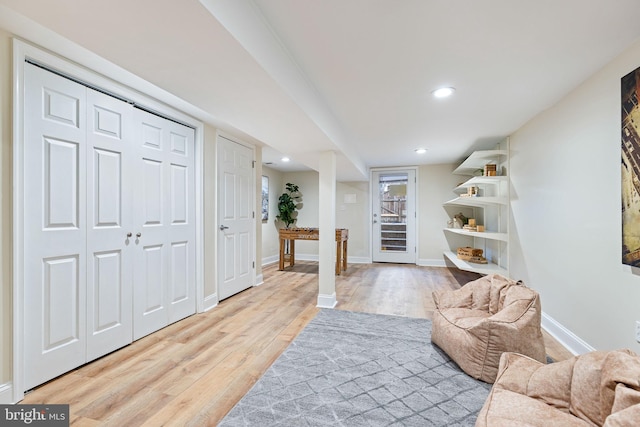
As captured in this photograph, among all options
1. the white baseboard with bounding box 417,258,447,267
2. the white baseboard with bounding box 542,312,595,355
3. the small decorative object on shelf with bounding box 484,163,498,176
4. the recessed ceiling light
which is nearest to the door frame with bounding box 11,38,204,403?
the recessed ceiling light

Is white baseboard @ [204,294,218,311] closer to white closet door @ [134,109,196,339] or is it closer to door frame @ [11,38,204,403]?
white closet door @ [134,109,196,339]

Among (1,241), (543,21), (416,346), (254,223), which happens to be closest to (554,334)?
(416,346)

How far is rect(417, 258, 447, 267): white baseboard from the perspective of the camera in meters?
5.89

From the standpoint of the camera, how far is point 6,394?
1567 millimetres

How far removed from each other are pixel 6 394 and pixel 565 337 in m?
3.94

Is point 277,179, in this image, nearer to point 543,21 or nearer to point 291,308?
point 291,308

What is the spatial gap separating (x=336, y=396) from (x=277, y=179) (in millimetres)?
5506

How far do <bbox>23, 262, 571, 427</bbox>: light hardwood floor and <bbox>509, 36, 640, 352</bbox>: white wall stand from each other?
42 cm

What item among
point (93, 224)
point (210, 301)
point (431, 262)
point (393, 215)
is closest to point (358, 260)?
point (393, 215)

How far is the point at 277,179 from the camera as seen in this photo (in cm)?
669

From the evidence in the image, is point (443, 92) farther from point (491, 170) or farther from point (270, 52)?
point (491, 170)

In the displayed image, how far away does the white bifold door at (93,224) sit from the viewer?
174 centimetres

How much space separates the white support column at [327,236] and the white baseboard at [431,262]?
332cm

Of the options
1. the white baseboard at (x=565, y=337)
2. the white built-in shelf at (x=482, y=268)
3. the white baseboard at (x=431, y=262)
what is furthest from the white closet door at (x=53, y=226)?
the white baseboard at (x=431, y=262)
